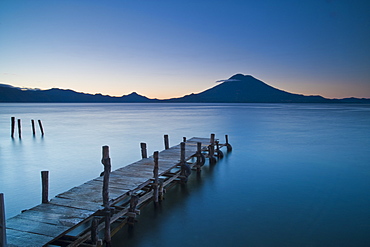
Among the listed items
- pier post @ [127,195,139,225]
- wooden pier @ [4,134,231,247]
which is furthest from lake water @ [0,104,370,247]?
wooden pier @ [4,134,231,247]

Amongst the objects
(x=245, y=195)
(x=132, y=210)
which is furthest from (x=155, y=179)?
(x=245, y=195)

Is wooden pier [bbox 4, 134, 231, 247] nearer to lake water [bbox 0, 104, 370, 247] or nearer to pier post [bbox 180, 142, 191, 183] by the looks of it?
lake water [bbox 0, 104, 370, 247]

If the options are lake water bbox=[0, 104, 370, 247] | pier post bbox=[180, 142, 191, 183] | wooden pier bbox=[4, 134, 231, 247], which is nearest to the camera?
wooden pier bbox=[4, 134, 231, 247]

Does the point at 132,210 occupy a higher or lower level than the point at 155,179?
lower

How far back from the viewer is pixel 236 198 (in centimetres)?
1138

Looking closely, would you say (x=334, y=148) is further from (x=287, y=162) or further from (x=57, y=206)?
(x=57, y=206)

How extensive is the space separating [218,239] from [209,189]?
4.51 meters

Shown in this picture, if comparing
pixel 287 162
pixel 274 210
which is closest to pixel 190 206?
pixel 274 210

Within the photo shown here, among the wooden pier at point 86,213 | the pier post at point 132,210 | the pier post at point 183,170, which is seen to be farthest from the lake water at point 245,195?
the wooden pier at point 86,213

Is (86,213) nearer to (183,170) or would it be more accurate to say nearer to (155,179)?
(155,179)

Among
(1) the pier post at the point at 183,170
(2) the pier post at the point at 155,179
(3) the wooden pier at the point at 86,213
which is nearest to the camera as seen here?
(3) the wooden pier at the point at 86,213

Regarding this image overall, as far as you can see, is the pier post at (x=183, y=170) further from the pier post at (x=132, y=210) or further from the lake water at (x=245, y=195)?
the pier post at (x=132, y=210)

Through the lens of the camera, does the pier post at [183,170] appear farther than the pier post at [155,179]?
Yes

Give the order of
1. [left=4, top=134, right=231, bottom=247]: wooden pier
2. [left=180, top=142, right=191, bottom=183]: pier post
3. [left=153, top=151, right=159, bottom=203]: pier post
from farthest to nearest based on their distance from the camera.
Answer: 1. [left=180, top=142, right=191, bottom=183]: pier post
2. [left=153, top=151, right=159, bottom=203]: pier post
3. [left=4, top=134, right=231, bottom=247]: wooden pier
